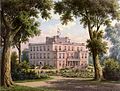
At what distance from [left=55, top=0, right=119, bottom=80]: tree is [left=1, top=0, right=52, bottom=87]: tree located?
0.34 metres

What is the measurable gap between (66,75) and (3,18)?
60.3 inches

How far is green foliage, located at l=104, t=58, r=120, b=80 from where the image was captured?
6395 millimetres

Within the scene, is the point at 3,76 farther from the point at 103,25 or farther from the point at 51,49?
the point at 103,25

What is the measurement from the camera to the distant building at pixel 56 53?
5.53m

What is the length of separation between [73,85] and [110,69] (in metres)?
1.24

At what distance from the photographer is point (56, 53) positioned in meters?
5.57

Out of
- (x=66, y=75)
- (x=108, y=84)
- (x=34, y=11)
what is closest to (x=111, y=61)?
(x=108, y=84)

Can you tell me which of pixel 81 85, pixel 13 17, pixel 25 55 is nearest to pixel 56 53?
pixel 25 55

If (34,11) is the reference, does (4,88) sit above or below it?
below

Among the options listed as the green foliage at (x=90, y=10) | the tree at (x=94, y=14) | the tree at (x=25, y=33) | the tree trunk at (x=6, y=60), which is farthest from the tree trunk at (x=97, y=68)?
the tree trunk at (x=6, y=60)

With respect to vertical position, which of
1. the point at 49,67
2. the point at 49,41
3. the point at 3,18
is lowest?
the point at 49,67

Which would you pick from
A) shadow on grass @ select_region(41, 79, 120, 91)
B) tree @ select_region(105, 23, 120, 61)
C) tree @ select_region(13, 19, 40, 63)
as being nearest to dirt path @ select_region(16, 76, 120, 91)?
shadow on grass @ select_region(41, 79, 120, 91)

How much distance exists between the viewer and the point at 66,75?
5.99 metres

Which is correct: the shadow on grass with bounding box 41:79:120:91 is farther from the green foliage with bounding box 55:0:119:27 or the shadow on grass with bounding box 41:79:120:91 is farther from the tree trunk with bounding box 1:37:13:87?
→ the green foliage with bounding box 55:0:119:27
